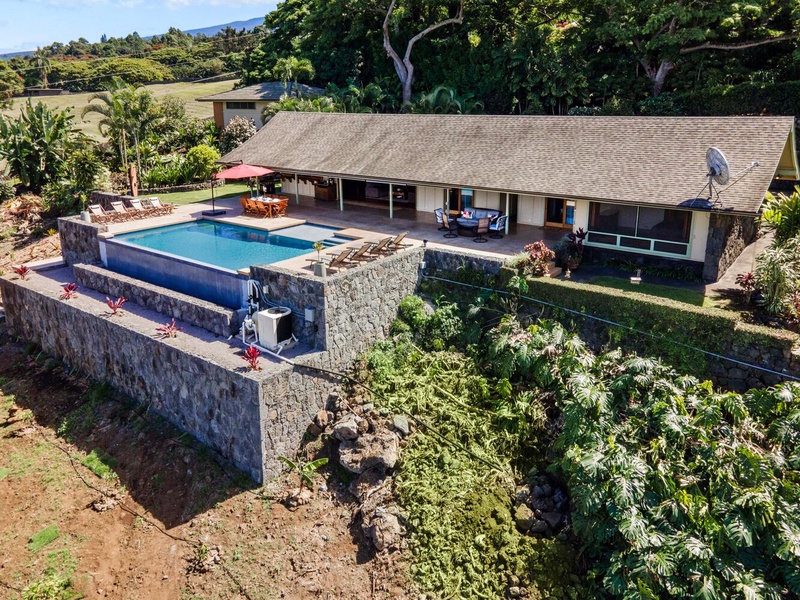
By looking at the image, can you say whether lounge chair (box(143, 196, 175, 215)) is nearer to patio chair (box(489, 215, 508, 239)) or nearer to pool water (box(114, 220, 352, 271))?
pool water (box(114, 220, 352, 271))

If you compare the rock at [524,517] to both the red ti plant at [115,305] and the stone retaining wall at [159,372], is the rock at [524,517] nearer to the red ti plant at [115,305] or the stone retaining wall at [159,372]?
the stone retaining wall at [159,372]

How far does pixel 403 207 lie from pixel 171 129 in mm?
21717

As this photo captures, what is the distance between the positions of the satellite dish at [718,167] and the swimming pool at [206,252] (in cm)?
1184

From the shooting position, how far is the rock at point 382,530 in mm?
13516

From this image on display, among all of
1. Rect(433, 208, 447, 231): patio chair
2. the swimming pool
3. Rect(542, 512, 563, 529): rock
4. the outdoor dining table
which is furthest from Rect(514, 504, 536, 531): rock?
the outdoor dining table

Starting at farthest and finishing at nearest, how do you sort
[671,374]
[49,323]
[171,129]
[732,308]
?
[171,129] → [49,323] → [732,308] → [671,374]

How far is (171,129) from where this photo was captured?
4100 centimetres

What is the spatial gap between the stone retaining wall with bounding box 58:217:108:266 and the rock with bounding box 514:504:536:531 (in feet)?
58.9

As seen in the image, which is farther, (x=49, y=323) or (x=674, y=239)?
(x=49, y=323)

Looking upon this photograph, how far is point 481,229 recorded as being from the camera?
22.0 m

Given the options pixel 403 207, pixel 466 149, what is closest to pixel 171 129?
pixel 403 207

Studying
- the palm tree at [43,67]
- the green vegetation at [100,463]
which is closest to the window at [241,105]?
the green vegetation at [100,463]

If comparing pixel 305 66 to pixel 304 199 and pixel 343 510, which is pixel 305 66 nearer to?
pixel 304 199

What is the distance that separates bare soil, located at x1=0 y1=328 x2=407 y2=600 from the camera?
13.4 m
